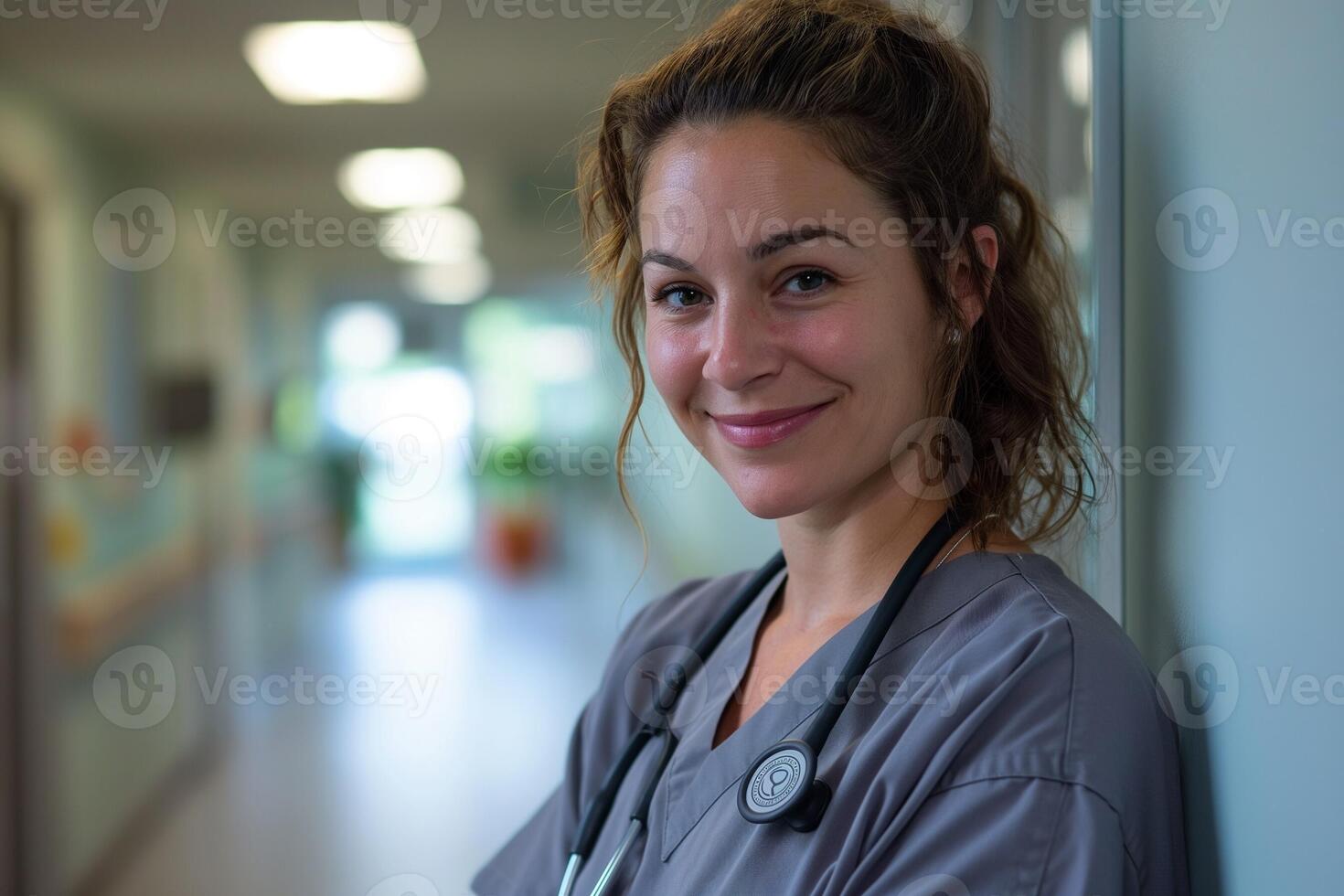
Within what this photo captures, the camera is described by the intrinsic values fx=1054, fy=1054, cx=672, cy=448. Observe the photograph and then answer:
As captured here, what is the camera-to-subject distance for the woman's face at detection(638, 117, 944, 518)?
0.78 meters

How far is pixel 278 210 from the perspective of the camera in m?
1.85

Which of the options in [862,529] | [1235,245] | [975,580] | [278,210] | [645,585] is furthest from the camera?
[645,585]

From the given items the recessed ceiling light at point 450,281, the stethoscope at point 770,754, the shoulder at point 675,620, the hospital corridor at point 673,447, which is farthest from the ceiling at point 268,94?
the stethoscope at point 770,754

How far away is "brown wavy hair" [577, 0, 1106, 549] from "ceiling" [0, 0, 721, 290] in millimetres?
932

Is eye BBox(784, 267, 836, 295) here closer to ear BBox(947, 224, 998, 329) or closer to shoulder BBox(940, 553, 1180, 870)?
ear BBox(947, 224, 998, 329)

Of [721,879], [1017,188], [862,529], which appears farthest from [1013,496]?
[721,879]

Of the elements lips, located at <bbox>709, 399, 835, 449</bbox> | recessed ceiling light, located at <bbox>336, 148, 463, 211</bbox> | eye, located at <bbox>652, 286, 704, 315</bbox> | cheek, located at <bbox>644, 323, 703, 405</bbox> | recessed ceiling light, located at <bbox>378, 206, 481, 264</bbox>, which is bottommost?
lips, located at <bbox>709, 399, 835, 449</bbox>

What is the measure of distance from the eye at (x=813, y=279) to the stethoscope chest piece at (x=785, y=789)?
12.9 inches

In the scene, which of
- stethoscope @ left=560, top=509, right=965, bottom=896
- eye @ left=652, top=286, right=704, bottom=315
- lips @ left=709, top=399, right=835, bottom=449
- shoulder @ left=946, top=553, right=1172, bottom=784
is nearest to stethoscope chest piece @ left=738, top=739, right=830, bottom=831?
stethoscope @ left=560, top=509, right=965, bottom=896

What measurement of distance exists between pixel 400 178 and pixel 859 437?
1336mm

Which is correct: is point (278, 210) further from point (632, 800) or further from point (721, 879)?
point (721, 879)

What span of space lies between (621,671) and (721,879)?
329 mm

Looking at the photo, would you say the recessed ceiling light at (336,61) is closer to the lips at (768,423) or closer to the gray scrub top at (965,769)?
the lips at (768,423)

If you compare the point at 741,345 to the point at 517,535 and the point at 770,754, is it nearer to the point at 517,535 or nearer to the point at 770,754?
the point at 770,754
